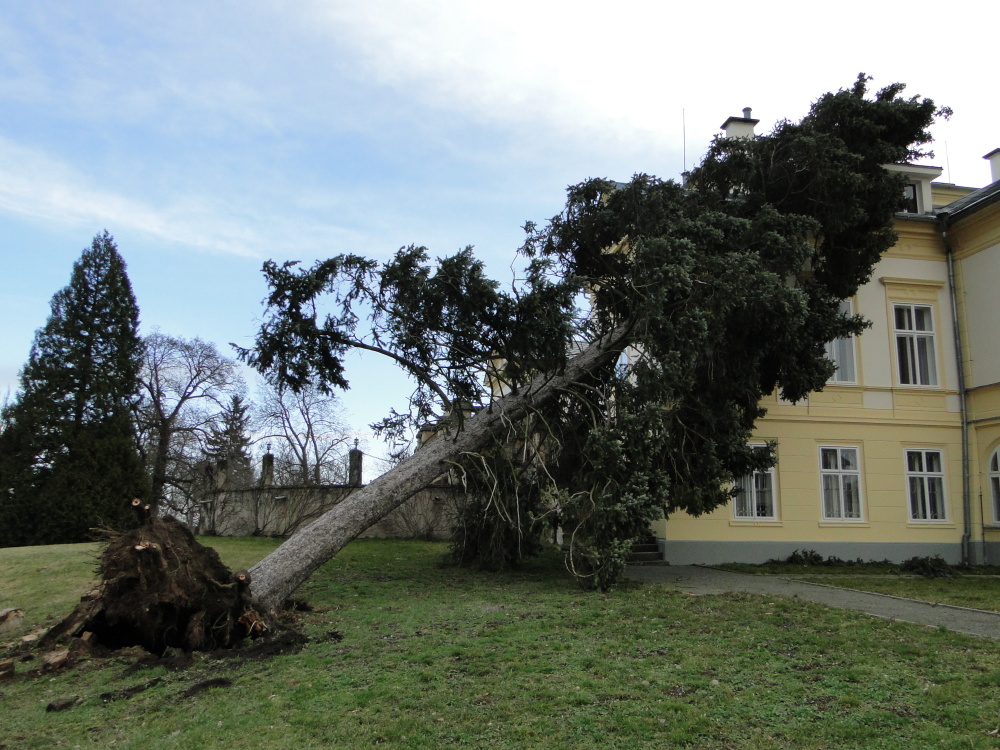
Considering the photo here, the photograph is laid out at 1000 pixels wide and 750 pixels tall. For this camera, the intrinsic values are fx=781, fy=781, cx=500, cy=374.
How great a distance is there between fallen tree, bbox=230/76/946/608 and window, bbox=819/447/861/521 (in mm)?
3637

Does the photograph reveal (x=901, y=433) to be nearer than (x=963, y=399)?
Yes

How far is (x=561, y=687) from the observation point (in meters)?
5.86

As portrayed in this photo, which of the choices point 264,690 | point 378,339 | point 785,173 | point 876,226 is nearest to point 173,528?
point 264,690

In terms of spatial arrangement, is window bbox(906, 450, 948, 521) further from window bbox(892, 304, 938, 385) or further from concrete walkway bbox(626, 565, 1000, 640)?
concrete walkway bbox(626, 565, 1000, 640)

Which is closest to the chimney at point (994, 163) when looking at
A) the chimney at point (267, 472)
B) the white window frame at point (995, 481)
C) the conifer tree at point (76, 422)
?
the white window frame at point (995, 481)

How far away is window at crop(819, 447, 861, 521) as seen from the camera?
17812 mm

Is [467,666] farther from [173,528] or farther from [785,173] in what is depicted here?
[785,173]

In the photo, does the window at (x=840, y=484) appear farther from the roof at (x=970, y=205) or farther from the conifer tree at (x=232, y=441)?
the conifer tree at (x=232, y=441)

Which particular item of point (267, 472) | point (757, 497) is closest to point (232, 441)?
point (267, 472)

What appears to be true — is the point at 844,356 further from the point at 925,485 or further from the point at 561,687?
the point at 561,687

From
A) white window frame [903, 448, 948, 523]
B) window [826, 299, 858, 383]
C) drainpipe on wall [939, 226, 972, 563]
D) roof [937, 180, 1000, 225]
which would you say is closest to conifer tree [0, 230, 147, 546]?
window [826, 299, 858, 383]

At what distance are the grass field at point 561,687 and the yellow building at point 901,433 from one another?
8.79 metres

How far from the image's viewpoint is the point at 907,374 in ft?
61.0

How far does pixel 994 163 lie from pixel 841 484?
10980 millimetres
